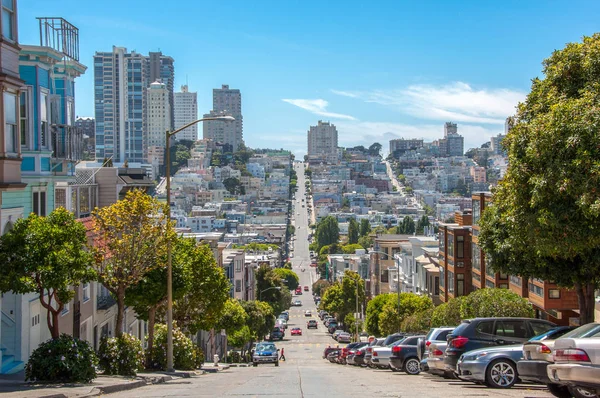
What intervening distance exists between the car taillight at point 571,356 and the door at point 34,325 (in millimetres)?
18058

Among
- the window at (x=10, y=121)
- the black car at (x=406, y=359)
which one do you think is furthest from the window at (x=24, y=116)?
the black car at (x=406, y=359)

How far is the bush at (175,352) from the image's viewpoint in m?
31.1

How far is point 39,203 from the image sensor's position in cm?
2655

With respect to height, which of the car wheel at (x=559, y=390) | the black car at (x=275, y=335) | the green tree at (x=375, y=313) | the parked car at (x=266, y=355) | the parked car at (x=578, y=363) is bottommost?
the black car at (x=275, y=335)

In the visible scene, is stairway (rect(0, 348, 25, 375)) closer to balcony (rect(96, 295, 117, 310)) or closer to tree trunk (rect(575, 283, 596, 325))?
balcony (rect(96, 295, 117, 310))

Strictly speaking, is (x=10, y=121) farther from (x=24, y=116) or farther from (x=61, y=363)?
(x=61, y=363)

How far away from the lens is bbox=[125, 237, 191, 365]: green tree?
1141 inches

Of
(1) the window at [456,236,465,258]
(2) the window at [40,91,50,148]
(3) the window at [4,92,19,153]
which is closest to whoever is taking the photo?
(3) the window at [4,92,19,153]

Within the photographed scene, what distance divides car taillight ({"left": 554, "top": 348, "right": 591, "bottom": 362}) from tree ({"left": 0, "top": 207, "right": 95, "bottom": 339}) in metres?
11.4

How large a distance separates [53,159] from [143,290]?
553 centimetres

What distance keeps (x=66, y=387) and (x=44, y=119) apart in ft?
32.5

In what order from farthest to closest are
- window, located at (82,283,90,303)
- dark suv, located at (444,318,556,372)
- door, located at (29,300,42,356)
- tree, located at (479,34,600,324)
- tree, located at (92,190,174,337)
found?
window, located at (82,283,90,303), tree, located at (92,190,174,337), door, located at (29,300,42,356), dark suv, located at (444,318,556,372), tree, located at (479,34,600,324)

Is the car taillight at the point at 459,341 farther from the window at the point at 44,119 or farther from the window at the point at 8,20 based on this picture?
the window at the point at 44,119

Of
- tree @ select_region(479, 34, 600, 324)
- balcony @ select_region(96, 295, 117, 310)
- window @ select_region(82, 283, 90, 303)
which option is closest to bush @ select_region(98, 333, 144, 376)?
window @ select_region(82, 283, 90, 303)
